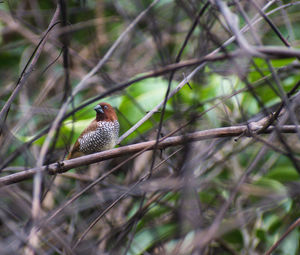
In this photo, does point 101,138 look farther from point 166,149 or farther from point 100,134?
point 166,149

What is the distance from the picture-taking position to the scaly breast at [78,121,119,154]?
164 inches

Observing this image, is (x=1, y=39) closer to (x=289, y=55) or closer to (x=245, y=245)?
(x=245, y=245)

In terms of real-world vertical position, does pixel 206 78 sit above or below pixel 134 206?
above

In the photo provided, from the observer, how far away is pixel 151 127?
3191 mm

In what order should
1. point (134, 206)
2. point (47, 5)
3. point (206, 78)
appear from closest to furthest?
point (134, 206) < point (206, 78) < point (47, 5)

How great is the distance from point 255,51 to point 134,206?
2886 millimetres

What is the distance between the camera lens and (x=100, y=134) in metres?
4.20

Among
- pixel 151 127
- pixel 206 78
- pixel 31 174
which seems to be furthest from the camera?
pixel 206 78

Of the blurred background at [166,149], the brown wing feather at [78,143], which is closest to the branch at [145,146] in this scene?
the blurred background at [166,149]

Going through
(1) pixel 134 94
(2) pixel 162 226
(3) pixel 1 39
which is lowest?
(2) pixel 162 226

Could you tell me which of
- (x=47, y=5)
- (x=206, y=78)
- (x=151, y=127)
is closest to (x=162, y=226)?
(x=151, y=127)

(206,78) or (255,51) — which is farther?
(206,78)

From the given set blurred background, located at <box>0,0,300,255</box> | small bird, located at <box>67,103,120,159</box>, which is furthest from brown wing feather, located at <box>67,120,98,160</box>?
blurred background, located at <box>0,0,300,255</box>

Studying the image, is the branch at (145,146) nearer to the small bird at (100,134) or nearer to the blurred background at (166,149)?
the blurred background at (166,149)
